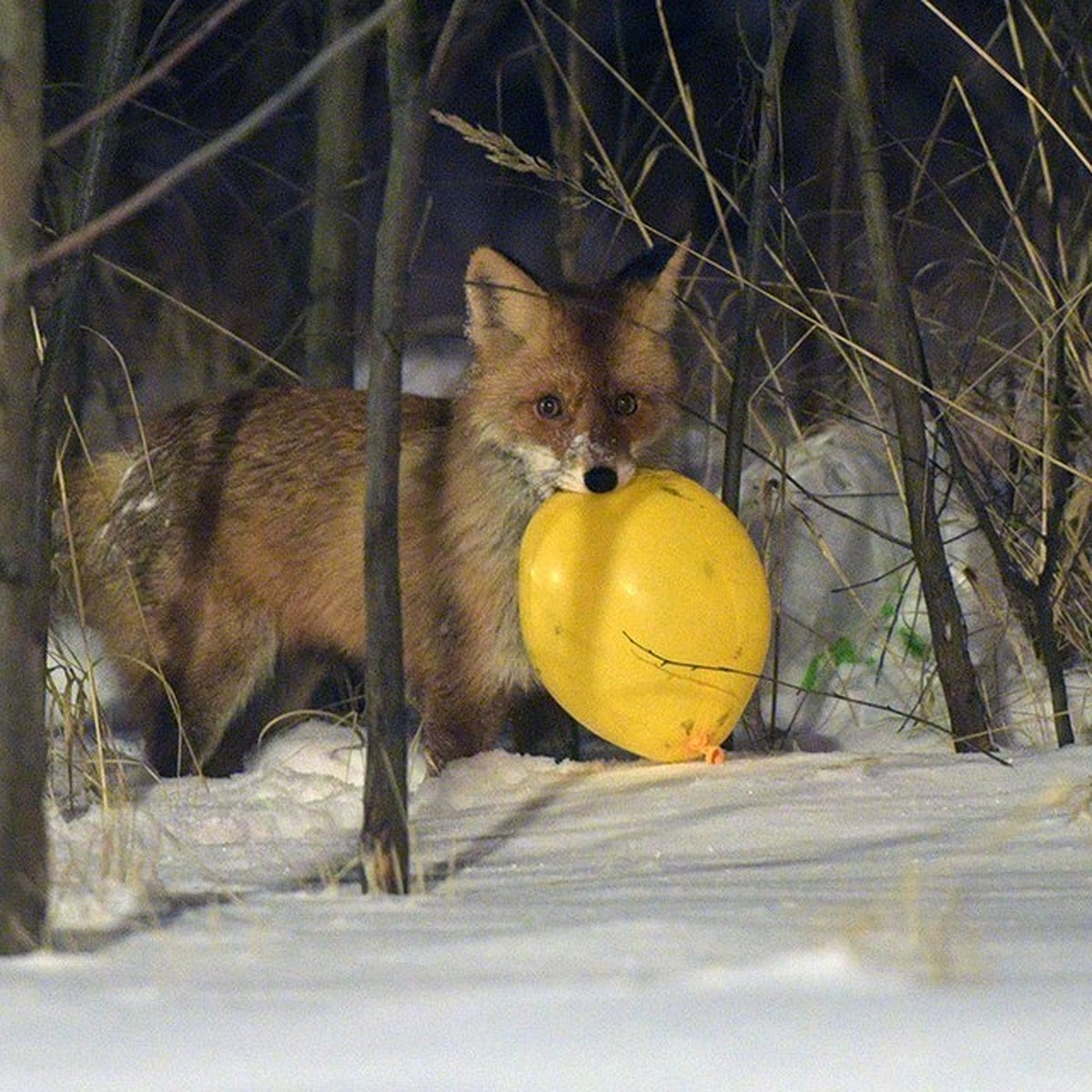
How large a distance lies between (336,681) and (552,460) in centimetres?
197

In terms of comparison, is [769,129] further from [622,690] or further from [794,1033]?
[794,1033]

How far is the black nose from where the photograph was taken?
16.6 feet

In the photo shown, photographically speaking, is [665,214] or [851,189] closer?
[851,189]

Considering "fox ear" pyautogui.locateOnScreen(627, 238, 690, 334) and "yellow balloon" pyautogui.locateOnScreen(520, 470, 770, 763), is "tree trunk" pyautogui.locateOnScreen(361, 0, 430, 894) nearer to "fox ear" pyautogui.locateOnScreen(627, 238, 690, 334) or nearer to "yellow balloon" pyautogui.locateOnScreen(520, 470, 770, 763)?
"yellow balloon" pyautogui.locateOnScreen(520, 470, 770, 763)

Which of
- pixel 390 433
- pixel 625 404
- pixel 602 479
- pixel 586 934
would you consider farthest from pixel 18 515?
pixel 625 404

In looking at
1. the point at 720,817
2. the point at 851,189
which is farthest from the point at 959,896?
the point at 851,189

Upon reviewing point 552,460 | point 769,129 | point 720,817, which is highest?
point 769,129

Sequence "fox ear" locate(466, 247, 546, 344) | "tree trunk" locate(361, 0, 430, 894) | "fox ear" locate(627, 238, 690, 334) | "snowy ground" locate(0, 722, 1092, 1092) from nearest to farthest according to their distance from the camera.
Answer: "snowy ground" locate(0, 722, 1092, 1092) < "tree trunk" locate(361, 0, 430, 894) < "fox ear" locate(466, 247, 546, 344) < "fox ear" locate(627, 238, 690, 334)

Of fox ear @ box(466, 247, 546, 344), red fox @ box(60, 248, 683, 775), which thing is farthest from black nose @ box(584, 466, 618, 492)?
fox ear @ box(466, 247, 546, 344)

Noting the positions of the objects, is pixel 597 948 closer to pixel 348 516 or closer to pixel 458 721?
pixel 458 721

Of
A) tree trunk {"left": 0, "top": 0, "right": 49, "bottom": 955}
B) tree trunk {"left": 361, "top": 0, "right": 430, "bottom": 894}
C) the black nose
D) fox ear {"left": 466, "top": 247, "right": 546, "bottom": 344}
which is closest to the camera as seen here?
tree trunk {"left": 0, "top": 0, "right": 49, "bottom": 955}

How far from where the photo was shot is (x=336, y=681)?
7.05 m

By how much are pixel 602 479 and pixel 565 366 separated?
1.68ft

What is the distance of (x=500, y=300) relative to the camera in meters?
5.59
